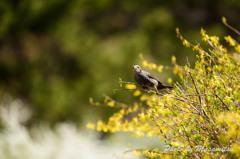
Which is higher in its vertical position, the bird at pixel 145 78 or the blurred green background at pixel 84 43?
the blurred green background at pixel 84 43

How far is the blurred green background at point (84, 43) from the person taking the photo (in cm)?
909

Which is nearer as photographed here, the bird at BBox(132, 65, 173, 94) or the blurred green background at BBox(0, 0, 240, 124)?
the bird at BBox(132, 65, 173, 94)

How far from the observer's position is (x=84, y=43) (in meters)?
9.61

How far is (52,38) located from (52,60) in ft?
2.77

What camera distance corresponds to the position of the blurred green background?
29.8ft

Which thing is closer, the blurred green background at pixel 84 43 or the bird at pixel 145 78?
the bird at pixel 145 78

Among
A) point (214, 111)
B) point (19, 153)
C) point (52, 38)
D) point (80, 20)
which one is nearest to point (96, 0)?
point (80, 20)

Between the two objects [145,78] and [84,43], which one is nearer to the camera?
[145,78]

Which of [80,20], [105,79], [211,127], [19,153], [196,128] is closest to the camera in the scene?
[211,127]

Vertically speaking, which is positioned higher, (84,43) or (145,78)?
(84,43)

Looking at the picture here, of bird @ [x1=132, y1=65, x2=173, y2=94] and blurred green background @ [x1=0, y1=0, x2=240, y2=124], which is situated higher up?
blurred green background @ [x1=0, y1=0, x2=240, y2=124]

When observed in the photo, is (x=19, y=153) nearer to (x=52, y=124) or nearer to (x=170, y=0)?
(x=52, y=124)

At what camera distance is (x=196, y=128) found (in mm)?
2092

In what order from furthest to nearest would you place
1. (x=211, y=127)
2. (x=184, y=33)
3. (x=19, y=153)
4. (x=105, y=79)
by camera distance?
1. (x=184, y=33)
2. (x=105, y=79)
3. (x=19, y=153)
4. (x=211, y=127)
